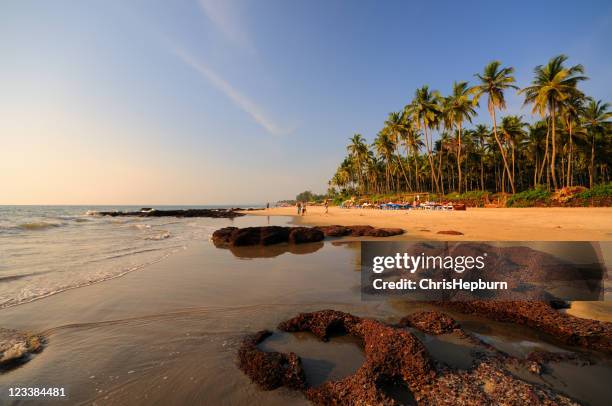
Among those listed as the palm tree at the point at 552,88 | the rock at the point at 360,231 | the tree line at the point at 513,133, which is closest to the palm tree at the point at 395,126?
the tree line at the point at 513,133

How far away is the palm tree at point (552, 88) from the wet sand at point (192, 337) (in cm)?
3654

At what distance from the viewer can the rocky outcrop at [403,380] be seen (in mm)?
2381

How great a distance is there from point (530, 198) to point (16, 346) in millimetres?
35965

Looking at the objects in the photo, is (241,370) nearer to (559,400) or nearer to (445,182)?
(559,400)

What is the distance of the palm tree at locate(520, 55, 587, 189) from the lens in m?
30.2

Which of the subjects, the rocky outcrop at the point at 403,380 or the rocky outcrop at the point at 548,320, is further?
the rocky outcrop at the point at 548,320

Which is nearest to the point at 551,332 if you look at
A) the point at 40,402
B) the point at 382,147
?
the point at 40,402

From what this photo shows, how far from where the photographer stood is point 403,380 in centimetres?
272

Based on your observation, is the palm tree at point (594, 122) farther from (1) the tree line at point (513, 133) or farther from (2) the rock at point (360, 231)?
(2) the rock at point (360, 231)

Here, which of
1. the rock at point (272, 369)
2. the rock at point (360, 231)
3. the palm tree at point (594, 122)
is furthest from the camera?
the palm tree at point (594, 122)

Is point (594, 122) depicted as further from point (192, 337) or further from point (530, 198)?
point (192, 337)

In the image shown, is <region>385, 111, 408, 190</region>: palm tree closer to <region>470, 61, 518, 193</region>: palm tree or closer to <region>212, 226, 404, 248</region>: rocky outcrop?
<region>470, 61, 518, 193</region>: palm tree

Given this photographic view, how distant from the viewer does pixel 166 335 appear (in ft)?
13.9

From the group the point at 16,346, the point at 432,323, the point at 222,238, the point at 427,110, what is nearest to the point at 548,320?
the point at 432,323
